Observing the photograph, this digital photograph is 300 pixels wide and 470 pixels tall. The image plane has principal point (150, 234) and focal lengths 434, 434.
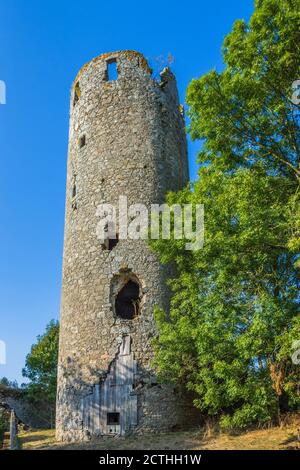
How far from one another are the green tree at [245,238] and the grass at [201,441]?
45cm

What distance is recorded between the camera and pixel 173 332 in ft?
36.8

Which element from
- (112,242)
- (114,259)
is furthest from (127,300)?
(112,242)

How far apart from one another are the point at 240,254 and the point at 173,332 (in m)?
2.71

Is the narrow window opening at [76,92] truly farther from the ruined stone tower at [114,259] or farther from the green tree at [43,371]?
the green tree at [43,371]

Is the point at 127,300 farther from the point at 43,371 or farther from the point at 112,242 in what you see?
the point at 43,371

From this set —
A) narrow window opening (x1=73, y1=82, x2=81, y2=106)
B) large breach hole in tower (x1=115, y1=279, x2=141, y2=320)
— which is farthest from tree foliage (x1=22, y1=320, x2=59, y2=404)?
narrow window opening (x1=73, y1=82, x2=81, y2=106)

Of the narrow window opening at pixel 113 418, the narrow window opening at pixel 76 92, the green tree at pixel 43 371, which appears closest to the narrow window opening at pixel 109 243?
the narrow window opening at pixel 113 418

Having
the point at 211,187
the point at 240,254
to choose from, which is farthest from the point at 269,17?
the point at 240,254

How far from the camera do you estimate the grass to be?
926cm

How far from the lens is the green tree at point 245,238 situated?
9.55 m

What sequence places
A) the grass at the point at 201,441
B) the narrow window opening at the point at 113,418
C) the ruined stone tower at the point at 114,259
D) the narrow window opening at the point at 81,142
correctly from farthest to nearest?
the narrow window opening at the point at 81,142 → the ruined stone tower at the point at 114,259 → the narrow window opening at the point at 113,418 → the grass at the point at 201,441

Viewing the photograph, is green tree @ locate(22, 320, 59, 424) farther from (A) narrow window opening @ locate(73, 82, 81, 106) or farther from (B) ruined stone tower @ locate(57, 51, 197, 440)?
(A) narrow window opening @ locate(73, 82, 81, 106)

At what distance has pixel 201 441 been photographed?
10508 mm

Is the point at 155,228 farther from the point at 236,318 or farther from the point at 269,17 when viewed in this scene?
the point at 269,17
